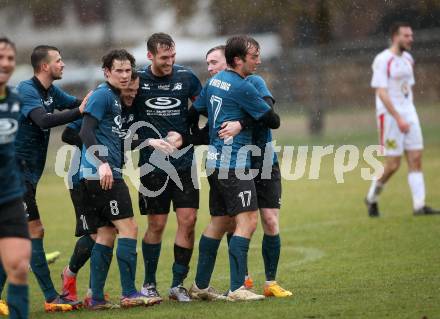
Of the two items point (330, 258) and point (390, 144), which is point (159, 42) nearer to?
point (330, 258)

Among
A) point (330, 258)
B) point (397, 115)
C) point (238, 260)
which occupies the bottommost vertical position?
point (330, 258)

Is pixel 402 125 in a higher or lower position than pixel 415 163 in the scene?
higher

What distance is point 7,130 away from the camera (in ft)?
20.3

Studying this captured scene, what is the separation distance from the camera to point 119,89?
7871 millimetres

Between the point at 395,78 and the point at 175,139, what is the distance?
19.7 ft

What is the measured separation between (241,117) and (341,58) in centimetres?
1993

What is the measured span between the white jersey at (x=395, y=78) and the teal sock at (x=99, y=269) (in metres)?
6.48

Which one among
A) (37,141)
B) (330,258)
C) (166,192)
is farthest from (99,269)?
(330,258)

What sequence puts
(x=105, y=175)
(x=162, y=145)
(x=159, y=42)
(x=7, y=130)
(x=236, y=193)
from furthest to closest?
(x=159, y=42)
(x=162, y=145)
(x=236, y=193)
(x=105, y=175)
(x=7, y=130)

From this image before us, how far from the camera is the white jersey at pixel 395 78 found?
43.5ft

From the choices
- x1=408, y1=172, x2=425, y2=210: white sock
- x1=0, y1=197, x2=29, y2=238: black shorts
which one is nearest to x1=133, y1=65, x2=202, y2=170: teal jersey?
x1=0, y1=197, x2=29, y2=238: black shorts

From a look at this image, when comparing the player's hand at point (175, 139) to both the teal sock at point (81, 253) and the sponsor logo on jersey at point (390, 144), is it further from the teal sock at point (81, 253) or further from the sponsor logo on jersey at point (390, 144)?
the sponsor logo on jersey at point (390, 144)

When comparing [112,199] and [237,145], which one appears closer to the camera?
→ [112,199]

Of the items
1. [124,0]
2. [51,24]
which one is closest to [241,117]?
[51,24]
